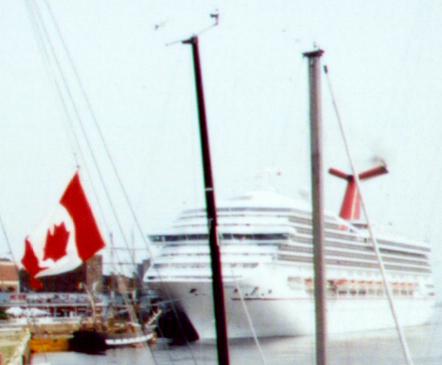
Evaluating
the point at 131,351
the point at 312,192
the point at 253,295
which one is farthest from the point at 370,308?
the point at 312,192

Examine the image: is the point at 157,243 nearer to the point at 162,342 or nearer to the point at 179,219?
the point at 179,219

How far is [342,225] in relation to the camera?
70.8 metres

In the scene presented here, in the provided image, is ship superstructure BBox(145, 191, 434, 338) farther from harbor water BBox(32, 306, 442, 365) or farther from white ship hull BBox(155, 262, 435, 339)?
harbor water BBox(32, 306, 442, 365)

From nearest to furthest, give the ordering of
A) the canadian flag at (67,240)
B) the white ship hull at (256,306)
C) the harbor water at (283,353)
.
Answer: the canadian flag at (67,240) < the harbor water at (283,353) < the white ship hull at (256,306)

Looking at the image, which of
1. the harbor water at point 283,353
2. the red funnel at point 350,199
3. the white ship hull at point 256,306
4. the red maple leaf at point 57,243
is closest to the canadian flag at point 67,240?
the red maple leaf at point 57,243

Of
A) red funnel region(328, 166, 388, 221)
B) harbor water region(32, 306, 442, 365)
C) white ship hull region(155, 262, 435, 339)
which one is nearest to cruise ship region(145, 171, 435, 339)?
white ship hull region(155, 262, 435, 339)

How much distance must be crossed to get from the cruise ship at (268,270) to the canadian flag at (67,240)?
1604 inches

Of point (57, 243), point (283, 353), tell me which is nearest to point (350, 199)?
point (283, 353)

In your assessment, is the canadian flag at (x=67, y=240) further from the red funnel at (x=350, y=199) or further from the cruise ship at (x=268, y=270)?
the red funnel at (x=350, y=199)

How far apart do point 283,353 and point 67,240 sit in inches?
1570

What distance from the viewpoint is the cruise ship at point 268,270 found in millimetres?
56969

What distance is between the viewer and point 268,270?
5862 cm

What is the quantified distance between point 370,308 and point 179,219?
15.6 metres

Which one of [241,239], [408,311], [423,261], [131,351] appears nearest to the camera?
[131,351]
